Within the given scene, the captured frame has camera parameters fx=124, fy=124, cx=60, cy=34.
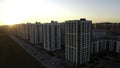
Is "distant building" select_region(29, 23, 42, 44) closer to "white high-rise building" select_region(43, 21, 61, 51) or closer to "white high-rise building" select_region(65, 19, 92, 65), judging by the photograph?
"white high-rise building" select_region(43, 21, 61, 51)

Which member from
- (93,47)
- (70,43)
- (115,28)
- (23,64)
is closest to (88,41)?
(70,43)

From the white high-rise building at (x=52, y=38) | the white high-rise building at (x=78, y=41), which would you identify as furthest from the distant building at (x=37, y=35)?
the white high-rise building at (x=78, y=41)

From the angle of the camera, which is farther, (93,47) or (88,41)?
(93,47)

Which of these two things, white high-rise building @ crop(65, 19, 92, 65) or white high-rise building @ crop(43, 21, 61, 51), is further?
white high-rise building @ crop(43, 21, 61, 51)

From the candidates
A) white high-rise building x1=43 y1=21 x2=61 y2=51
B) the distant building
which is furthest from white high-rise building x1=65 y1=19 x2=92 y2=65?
the distant building

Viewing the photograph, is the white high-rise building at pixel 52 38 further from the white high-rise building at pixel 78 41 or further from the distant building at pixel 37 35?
the distant building at pixel 37 35

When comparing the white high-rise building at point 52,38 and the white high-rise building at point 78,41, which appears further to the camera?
the white high-rise building at point 52,38

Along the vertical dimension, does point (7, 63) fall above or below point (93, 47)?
below

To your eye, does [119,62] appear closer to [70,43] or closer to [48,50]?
[70,43]
